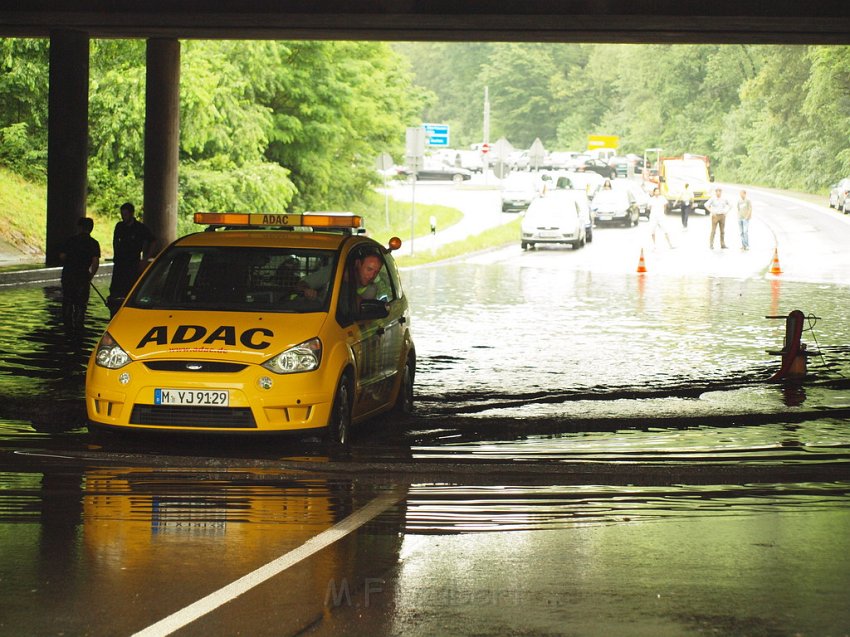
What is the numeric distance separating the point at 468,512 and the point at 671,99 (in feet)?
371

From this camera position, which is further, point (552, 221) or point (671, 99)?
point (671, 99)

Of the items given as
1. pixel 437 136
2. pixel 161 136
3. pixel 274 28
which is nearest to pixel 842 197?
pixel 437 136

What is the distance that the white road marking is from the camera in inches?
238

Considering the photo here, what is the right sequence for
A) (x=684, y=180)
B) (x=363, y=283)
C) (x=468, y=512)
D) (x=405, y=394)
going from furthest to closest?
(x=684, y=180) < (x=405, y=394) < (x=363, y=283) < (x=468, y=512)

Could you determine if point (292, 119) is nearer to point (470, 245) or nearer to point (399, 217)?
point (470, 245)

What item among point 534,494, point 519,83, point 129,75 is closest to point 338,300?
point 534,494

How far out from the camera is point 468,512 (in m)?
8.60

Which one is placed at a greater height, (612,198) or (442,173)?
(442,173)

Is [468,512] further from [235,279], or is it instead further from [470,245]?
[470,245]

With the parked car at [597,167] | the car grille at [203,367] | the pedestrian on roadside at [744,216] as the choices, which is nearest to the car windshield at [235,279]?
the car grille at [203,367]

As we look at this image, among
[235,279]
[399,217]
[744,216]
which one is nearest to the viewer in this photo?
[235,279]

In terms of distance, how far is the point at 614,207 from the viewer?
61219mm

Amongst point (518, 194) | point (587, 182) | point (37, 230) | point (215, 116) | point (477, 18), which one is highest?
point (477, 18)

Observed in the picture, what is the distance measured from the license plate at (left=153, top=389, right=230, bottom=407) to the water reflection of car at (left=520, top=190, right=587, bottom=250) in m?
38.2
